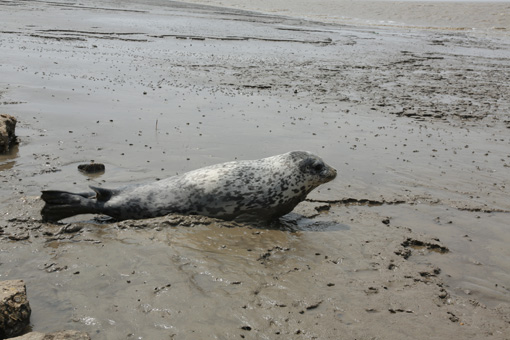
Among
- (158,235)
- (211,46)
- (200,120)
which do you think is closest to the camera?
(158,235)

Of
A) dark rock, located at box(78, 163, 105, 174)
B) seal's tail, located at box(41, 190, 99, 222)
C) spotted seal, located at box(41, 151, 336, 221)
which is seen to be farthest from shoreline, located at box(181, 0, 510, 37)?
seal's tail, located at box(41, 190, 99, 222)

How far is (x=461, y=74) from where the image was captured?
13.8m

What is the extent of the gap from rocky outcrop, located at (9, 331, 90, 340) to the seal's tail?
1.92 metres

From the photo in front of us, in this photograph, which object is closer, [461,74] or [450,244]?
[450,244]

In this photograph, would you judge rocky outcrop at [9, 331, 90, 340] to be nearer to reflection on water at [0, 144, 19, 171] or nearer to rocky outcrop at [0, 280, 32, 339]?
rocky outcrop at [0, 280, 32, 339]

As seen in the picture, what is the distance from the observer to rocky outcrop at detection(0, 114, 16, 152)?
6038 mm

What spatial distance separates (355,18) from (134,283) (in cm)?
3461

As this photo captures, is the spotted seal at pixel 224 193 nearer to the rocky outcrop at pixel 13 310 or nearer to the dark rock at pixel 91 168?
the dark rock at pixel 91 168

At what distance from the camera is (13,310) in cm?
→ 298

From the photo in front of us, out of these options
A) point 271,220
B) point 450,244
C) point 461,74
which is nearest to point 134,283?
point 271,220

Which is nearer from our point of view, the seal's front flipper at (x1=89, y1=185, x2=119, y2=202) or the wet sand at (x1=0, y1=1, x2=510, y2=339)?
the wet sand at (x1=0, y1=1, x2=510, y2=339)

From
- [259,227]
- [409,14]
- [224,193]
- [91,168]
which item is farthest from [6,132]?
[409,14]

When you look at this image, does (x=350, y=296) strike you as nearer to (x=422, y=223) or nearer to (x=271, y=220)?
(x=271, y=220)

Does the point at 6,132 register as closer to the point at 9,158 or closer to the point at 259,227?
the point at 9,158
